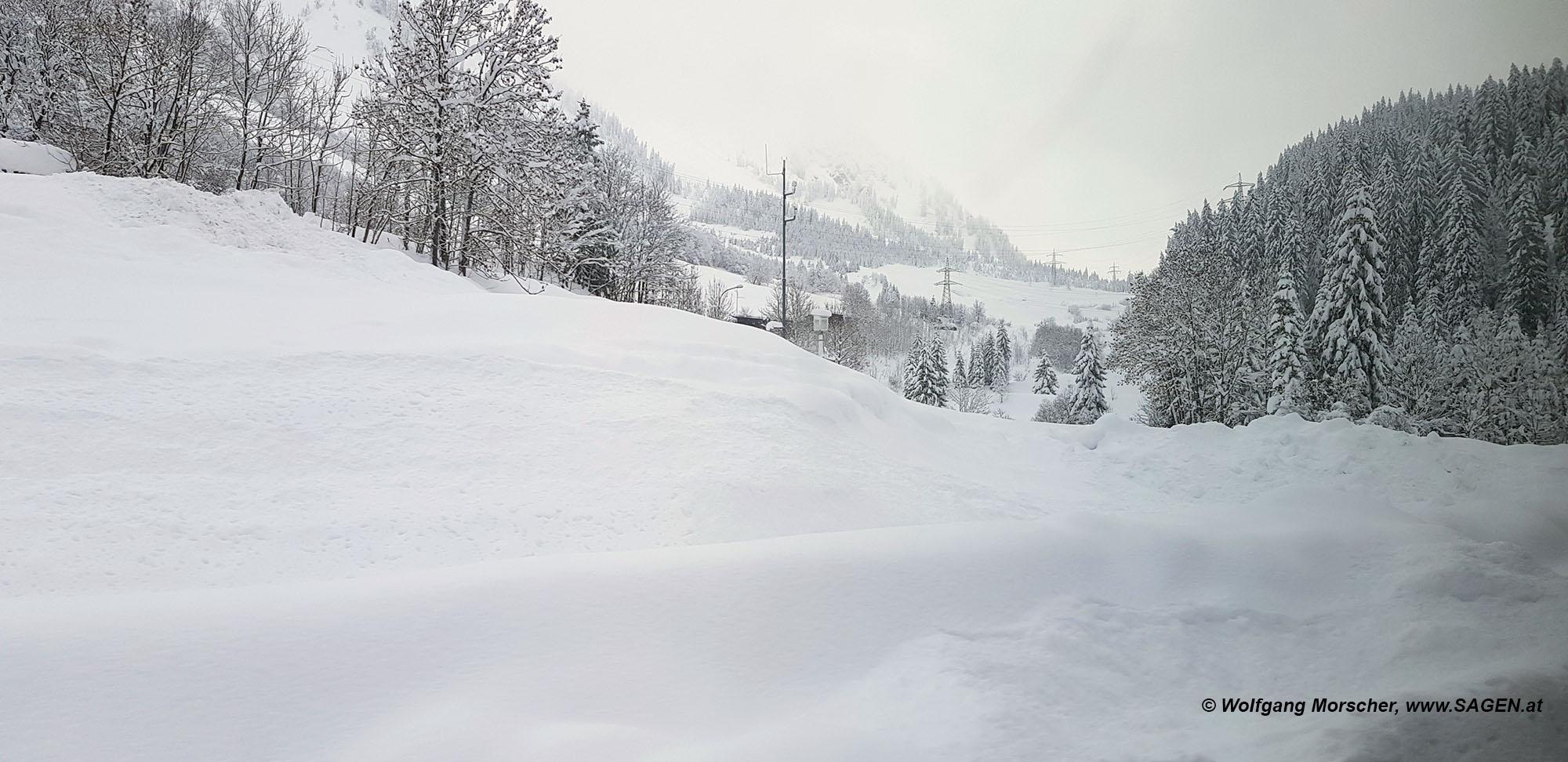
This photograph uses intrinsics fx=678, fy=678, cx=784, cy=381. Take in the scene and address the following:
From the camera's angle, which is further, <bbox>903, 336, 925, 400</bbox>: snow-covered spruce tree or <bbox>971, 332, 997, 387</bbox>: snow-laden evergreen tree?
<bbox>971, 332, 997, 387</bbox>: snow-laden evergreen tree

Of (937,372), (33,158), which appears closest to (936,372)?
(937,372)

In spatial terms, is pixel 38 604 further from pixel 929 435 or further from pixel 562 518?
pixel 929 435

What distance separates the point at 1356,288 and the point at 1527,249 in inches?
52.3

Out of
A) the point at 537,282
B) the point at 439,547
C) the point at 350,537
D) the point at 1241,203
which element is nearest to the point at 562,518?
the point at 439,547

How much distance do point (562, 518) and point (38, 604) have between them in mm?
2211

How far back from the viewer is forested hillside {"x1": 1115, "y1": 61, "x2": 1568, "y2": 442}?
3645mm

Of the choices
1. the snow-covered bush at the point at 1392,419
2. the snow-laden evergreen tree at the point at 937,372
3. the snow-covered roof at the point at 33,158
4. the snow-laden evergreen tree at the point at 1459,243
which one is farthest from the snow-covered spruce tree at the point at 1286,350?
the snow-laden evergreen tree at the point at 937,372

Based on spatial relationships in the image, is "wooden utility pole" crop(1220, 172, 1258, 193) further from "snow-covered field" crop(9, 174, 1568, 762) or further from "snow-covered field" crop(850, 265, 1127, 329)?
"snow-covered field" crop(850, 265, 1127, 329)

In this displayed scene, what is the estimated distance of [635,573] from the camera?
104 inches

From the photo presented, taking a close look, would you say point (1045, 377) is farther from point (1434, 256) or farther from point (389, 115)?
point (1434, 256)

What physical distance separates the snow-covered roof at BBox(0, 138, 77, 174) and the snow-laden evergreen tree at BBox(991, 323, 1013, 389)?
4476 centimetres

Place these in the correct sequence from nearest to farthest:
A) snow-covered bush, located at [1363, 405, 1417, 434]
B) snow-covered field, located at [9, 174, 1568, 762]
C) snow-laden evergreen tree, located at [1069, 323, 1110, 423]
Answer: snow-covered field, located at [9, 174, 1568, 762] → snow-covered bush, located at [1363, 405, 1417, 434] → snow-laden evergreen tree, located at [1069, 323, 1110, 423]

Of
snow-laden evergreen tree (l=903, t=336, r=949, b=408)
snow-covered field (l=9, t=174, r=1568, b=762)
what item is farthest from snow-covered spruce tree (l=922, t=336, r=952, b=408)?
snow-covered field (l=9, t=174, r=1568, b=762)

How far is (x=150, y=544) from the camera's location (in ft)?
11.2
